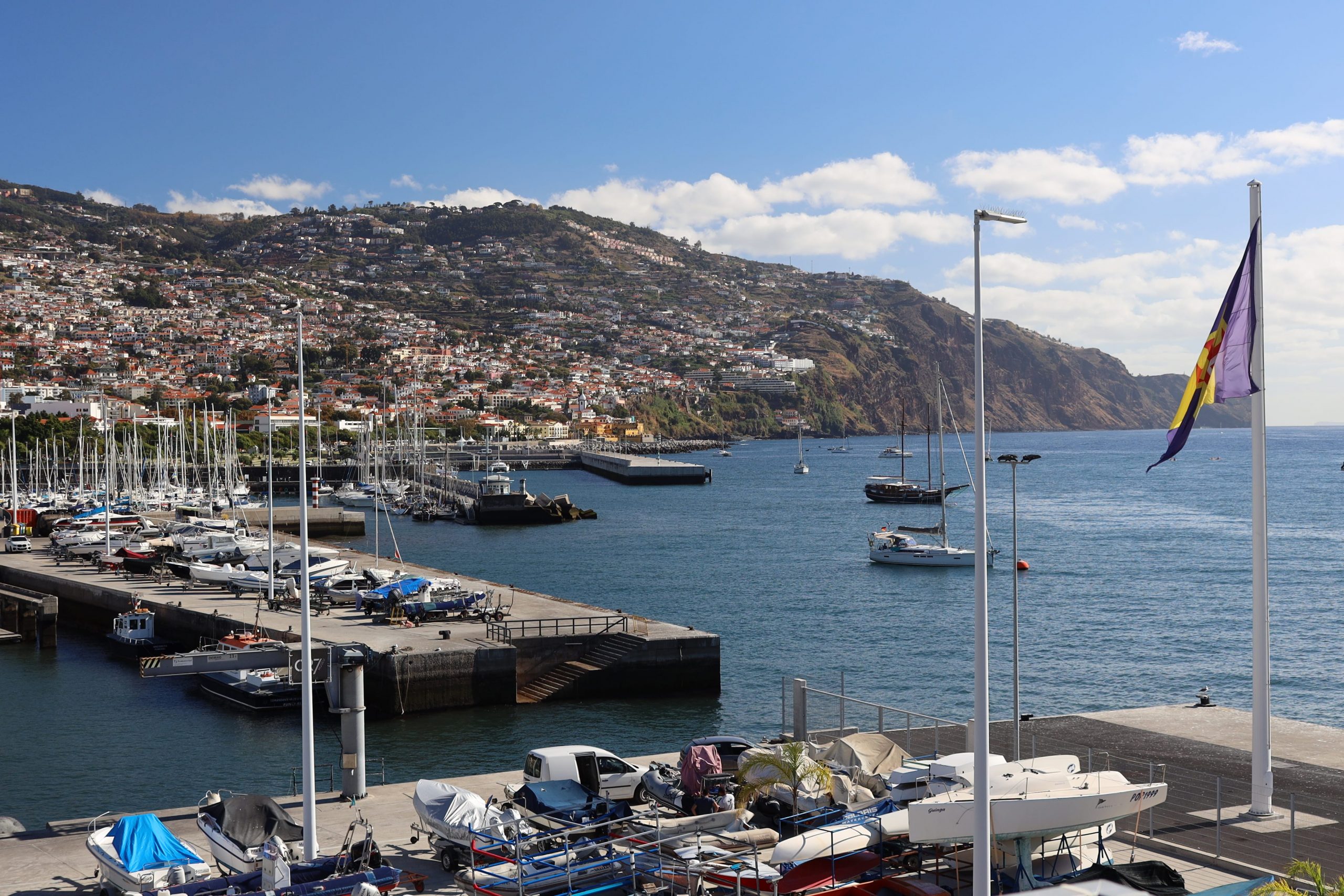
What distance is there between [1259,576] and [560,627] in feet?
62.5

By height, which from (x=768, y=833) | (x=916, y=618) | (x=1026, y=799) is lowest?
(x=916, y=618)

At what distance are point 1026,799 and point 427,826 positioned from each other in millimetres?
6558

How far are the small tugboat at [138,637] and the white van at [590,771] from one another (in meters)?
21.1

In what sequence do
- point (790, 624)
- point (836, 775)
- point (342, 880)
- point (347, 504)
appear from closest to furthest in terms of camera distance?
point (342, 880) → point (836, 775) → point (790, 624) → point (347, 504)

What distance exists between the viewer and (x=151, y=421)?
4510 inches

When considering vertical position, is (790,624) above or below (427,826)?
below

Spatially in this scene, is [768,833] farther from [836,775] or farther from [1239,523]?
[1239,523]

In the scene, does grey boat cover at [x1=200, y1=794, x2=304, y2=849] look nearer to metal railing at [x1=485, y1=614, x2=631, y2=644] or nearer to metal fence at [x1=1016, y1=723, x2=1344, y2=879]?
metal fence at [x1=1016, y1=723, x2=1344, y2=879]

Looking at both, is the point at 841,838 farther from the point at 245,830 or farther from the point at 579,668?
the point at 579,668

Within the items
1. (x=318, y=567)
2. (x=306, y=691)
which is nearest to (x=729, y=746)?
(x=306, y=691)

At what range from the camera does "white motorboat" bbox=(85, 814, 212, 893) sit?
11.9 meters

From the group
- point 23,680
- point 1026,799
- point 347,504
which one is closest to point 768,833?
point 1026,799

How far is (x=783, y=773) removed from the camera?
14203mm

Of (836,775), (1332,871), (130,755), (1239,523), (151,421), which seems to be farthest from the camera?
(151,421)
